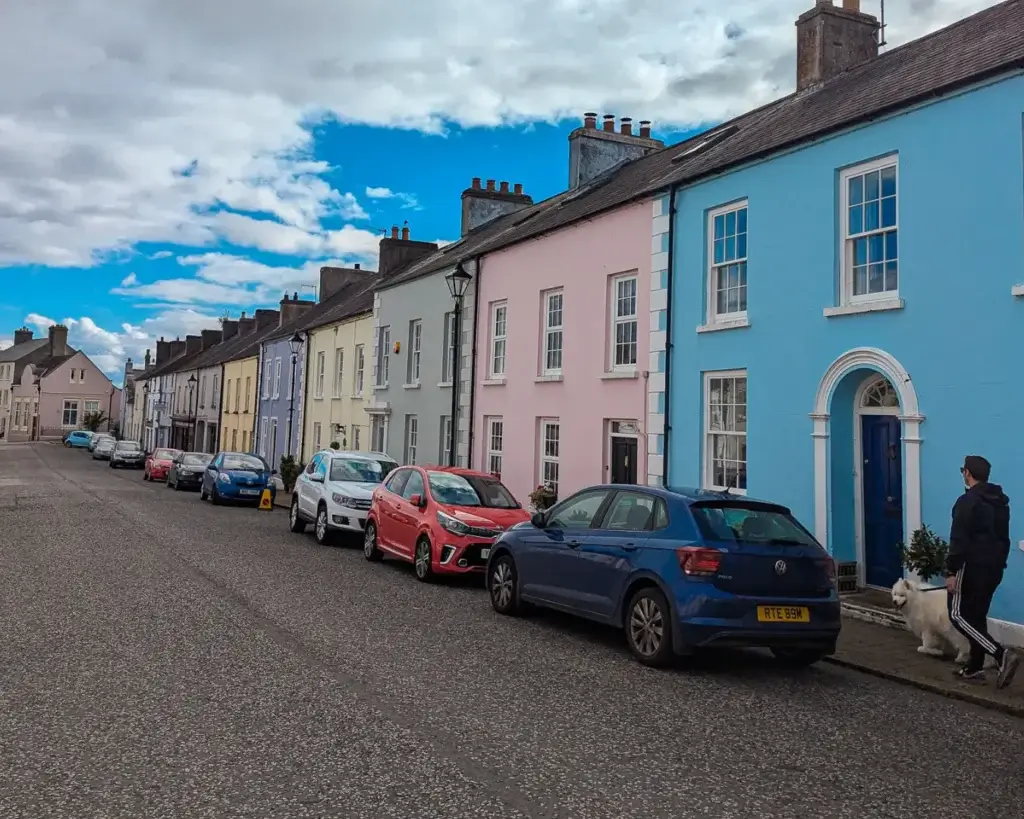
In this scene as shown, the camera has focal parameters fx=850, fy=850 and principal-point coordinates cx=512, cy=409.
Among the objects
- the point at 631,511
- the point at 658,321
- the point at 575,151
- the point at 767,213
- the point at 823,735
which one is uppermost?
the point at 575,151

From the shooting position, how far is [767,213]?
1200 cm

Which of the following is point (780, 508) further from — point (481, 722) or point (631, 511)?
point (481, 722)

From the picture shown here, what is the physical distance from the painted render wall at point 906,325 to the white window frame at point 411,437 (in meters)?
11.4

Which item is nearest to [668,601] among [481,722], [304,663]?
[481,722]

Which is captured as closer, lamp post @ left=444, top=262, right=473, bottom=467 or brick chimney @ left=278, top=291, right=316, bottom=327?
lamp post @ left=444, top=262, right=473, bottom=467

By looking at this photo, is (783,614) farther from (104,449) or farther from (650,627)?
(104,449)

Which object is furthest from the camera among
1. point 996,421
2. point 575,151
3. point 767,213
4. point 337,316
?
point 337,316

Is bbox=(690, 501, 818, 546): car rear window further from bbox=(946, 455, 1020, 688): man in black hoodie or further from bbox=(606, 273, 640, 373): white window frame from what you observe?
bbox=(606, 273, 640, 373): white window frame

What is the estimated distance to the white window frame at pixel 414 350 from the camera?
76.6 feet

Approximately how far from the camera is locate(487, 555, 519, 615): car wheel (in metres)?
9.25

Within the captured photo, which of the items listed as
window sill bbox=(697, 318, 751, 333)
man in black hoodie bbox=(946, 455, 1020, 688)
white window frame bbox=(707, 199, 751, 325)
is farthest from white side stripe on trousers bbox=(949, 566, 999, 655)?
white window frame bbox=(707, 199, 751, 325)

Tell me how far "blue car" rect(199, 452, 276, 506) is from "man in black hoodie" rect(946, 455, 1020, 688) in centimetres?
1948

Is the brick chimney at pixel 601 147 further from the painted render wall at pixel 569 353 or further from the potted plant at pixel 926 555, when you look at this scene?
the potted plant at pixel 926 555

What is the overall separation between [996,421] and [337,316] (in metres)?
25.3
